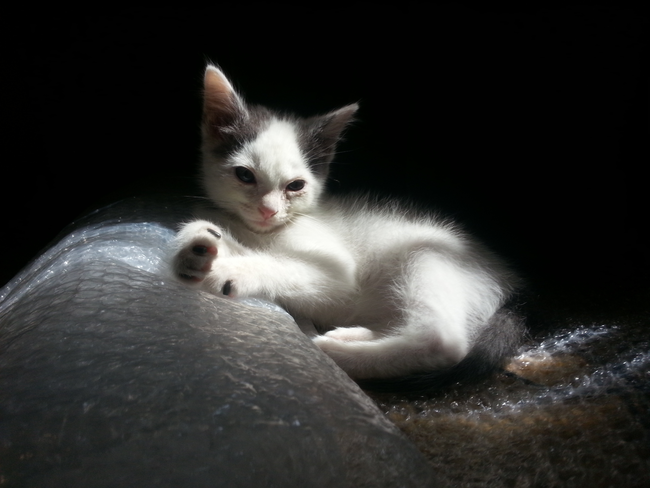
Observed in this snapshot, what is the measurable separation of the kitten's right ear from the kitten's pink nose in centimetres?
35

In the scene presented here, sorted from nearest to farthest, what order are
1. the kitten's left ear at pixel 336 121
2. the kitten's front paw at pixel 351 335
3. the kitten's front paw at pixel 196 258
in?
the kitten's front paw at pixel 196 258 < the kitten's front paw at pixel 351 335 < the kitten's left ear at pixel 336 121

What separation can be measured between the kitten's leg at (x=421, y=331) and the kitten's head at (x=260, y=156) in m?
0.46

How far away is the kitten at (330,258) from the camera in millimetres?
1392

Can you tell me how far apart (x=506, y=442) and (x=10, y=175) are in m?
2.62

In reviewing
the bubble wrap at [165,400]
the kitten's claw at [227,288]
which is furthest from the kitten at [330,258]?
the bubble wrap at [165,400]

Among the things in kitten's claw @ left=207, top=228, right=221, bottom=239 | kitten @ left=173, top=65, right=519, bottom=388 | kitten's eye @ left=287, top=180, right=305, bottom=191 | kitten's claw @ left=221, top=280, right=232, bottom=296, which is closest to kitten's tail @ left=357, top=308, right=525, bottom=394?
kitten @ left=173, top=65, right=519, bottom=388

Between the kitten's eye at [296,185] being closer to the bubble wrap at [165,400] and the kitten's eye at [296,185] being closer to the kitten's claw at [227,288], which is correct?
the kitten's claw at [227,288]

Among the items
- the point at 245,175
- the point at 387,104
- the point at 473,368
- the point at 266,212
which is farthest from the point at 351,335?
the point at 387,104

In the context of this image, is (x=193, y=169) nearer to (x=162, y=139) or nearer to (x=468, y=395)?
(x=162, y=139)

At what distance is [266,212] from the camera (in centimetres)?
161

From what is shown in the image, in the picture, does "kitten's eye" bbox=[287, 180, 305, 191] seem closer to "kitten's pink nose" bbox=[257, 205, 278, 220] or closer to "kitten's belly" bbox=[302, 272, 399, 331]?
"kitten's pink nose" bbox=[257, 205, 278, 220]

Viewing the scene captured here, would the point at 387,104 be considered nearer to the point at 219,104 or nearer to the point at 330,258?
the point at 219,104

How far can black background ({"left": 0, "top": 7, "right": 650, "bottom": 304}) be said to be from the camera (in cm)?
216

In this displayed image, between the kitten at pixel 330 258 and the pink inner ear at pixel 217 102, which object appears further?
the pink inner ear at pixel 217 102
